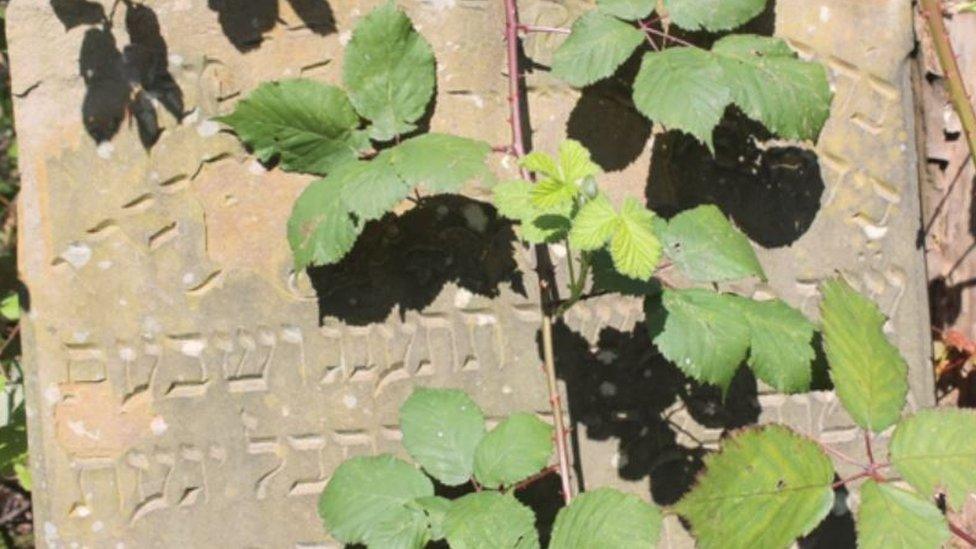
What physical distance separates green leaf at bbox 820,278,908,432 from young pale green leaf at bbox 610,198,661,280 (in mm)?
289

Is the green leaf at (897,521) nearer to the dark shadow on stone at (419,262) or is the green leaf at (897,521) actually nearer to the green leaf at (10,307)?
the dark shadow on stone at (419,262)

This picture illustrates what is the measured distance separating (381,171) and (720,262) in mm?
520

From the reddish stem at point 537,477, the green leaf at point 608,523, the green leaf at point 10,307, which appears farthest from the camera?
the green leaf at point 10,307

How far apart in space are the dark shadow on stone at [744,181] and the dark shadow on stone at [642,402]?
233 mm

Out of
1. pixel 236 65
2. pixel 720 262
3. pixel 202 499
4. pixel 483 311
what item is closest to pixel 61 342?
pixel 202 499

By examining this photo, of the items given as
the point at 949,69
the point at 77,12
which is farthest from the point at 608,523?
the point at 77,12

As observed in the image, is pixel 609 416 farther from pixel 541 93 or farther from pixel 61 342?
pixel 61 342

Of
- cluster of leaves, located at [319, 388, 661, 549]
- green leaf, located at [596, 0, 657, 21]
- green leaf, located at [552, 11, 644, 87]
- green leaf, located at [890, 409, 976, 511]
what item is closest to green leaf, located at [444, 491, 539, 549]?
cluster of leaves, located at [319, 388, 661, 549]

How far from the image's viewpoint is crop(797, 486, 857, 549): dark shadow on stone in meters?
2.24

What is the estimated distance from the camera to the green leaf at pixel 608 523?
6.01 feet

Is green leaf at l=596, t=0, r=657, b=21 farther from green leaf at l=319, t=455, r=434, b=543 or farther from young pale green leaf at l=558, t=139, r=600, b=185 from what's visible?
green leaf at l=319, t=455, r=434, b=543

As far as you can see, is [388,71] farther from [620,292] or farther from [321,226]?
[620,292]

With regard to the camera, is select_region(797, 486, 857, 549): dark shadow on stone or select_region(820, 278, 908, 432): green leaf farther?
select_region(797, 486, 857, 549): dark shadow on stone

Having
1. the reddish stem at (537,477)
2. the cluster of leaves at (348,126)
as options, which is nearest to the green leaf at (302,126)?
the cluster of leaves at (348,126)
